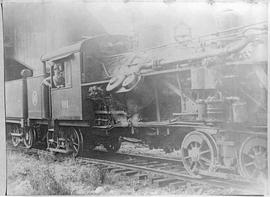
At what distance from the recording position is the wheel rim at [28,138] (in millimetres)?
3143

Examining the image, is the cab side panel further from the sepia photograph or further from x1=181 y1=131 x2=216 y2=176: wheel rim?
x1=181 y1=131 x2=216 y2=176: wheel rim

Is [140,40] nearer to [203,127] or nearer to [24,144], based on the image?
[203,127]

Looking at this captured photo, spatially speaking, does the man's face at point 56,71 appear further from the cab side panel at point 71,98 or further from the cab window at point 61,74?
the cab side panel at point 71,98

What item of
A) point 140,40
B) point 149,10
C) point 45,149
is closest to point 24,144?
point 45,149

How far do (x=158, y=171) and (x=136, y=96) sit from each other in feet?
1.83

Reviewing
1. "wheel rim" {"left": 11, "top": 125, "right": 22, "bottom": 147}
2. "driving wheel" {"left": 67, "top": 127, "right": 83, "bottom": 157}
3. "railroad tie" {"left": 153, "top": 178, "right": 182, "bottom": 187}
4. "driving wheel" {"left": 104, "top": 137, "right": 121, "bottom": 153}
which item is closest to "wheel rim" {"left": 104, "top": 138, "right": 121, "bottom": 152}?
"driving wheel" {"left": 104, "top": 137, "right": 121, "bottom": 153}

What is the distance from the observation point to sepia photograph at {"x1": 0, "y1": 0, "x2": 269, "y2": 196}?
107 inches

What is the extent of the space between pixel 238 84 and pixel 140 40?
76 centimetres

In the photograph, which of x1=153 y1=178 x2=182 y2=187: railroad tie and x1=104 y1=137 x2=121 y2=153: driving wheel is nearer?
x1=153 y1=178 x2=182 y2=187: railroad tie

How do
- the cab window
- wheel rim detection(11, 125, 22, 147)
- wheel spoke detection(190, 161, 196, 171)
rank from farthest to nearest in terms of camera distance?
1. the cab window
2. wheel rim detection(11, 125, 22, 147)
3. wheel spoke detection(190, 161, 196, 171)

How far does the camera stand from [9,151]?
9.75ft

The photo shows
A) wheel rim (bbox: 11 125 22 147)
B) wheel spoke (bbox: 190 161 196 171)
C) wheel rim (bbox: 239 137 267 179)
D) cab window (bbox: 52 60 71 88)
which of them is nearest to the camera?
wheel rim (bbox: 239 137 267 179)

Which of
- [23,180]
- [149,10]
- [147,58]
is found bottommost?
[23,180]

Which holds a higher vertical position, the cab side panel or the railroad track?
the cab side panel
